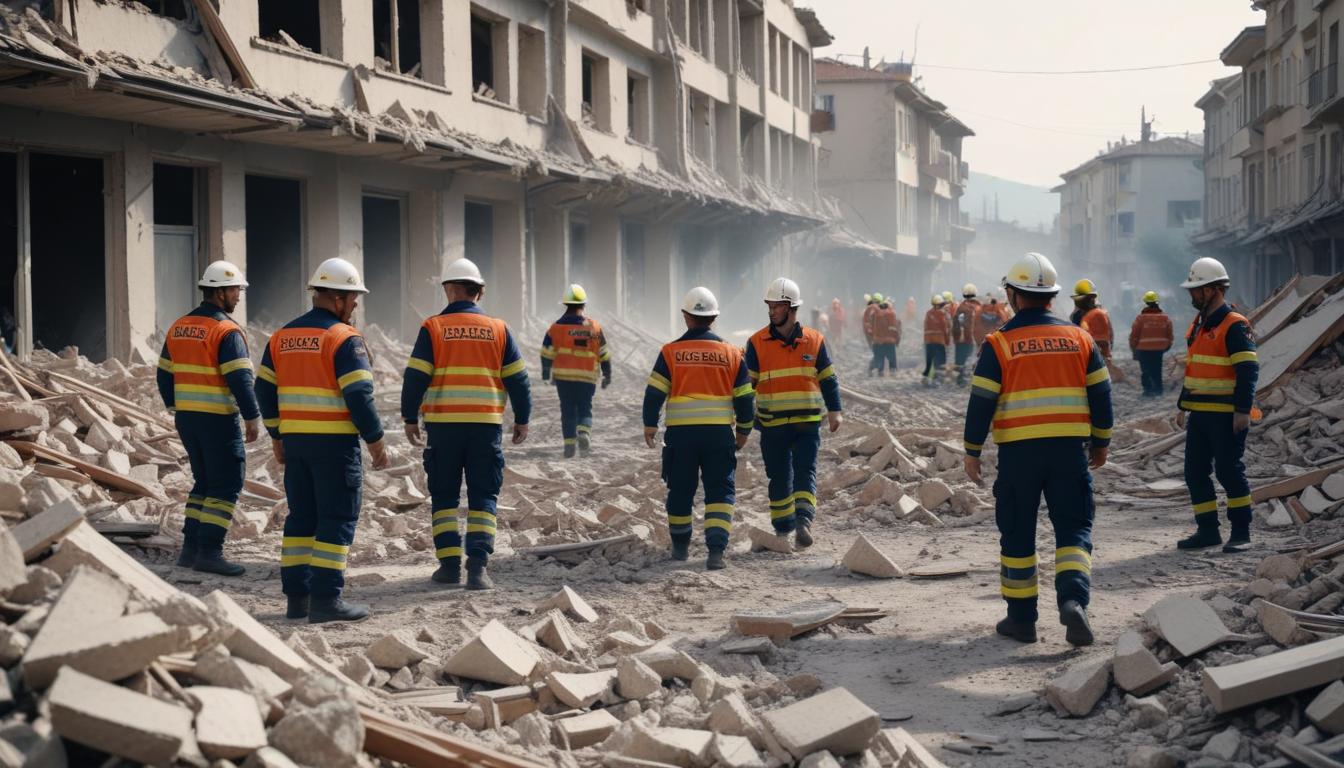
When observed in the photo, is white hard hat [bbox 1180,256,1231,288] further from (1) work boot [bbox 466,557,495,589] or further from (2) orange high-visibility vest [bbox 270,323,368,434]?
(2) orange high-visibility vest [bbox 270,323,368,434]

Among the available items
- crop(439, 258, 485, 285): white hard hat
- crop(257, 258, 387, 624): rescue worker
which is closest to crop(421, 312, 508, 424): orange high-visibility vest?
crop(439, 258, 485, 285): white hard hat

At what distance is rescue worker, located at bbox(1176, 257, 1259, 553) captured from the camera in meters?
8.91

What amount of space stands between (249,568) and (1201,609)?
5782 millimetres

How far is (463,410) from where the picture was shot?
7.82m

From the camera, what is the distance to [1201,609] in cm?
599

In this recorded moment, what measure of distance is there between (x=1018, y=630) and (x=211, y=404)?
495 centimetres

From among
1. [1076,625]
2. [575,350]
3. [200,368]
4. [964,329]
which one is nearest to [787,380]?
[1076,625]

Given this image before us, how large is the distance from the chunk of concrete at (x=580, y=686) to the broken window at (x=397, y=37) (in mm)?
15292

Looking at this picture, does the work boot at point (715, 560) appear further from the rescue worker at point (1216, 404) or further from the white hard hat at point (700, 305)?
the rescue worker at point (1216, 404)

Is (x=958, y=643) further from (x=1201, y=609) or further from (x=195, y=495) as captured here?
(x=195, y=495)

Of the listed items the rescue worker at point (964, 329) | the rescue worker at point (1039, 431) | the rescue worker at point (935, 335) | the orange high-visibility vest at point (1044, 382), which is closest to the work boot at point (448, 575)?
the rescue worker at point (1039, 431)

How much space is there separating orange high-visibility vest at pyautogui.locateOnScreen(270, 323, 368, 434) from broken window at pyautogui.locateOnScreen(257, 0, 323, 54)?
12.3m

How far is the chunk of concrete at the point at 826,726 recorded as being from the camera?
4.72 meters

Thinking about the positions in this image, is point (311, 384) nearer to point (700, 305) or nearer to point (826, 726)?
point (700, 305)
